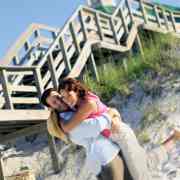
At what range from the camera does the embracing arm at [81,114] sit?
3273 mm

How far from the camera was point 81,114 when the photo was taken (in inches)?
129

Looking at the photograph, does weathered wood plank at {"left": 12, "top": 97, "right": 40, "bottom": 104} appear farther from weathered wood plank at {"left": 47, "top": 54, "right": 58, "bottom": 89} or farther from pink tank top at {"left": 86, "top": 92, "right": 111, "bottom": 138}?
pink tank top at {"left": 86, "top": 92, "right": 111, "bottom": 138}

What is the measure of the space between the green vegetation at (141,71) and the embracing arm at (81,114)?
8.43 m

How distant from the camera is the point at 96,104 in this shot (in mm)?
3324

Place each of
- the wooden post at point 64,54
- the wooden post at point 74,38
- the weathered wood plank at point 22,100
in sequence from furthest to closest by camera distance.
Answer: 1. the wooden post at point 74,38
2. the wooden post at point 64,54
3. the weathered wood plank at point 22,100

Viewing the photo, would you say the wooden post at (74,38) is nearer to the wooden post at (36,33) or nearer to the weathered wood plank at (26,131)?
the weathered wood plank at (26,131)

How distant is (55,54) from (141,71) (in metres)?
2.52

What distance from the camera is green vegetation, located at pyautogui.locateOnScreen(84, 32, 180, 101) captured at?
1215 cm

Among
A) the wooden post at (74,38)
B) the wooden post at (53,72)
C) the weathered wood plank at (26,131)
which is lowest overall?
the weathered wood plank at (26,131)

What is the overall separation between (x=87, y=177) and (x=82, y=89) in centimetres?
703

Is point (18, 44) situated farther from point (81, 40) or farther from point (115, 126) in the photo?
point (115, 126)

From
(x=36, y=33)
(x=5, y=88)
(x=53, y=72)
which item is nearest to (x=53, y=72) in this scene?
(x=53, y=72)

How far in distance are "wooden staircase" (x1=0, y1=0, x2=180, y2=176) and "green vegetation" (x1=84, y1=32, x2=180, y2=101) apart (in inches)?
16.4

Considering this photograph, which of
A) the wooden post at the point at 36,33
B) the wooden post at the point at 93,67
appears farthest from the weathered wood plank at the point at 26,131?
the wooden post at the point at 36,33
